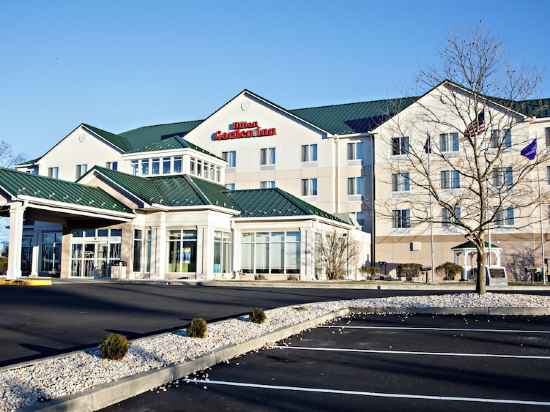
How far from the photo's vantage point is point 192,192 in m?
36.0

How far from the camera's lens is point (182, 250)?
114 feet

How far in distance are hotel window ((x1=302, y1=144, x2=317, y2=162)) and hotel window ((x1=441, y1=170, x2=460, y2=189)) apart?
988cm

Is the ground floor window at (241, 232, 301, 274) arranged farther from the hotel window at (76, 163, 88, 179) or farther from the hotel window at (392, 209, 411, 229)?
the hotel window at (76, 163, 88, 179)

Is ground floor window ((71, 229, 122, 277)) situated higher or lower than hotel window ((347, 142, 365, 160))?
lower

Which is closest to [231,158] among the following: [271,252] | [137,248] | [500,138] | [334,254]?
[271,252]

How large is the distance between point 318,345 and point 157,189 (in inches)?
1109

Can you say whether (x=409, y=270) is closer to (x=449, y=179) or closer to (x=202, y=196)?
(x=449, y=179)

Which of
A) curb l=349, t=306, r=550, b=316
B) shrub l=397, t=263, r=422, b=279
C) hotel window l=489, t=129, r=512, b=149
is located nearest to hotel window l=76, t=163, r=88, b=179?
shrub l=397, t=263, r=422, b=279

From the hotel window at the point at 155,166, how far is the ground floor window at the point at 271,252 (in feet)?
26.3

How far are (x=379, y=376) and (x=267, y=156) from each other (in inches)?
1593

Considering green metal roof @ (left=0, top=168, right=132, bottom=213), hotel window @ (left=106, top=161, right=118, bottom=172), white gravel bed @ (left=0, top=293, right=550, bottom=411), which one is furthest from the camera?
hotel window @ (left=106, top=161, right=118, bottom=172)

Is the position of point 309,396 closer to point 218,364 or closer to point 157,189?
point 218,364

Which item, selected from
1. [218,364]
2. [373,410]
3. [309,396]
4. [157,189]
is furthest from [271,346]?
[157,189]

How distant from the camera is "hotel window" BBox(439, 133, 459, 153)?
42406 millimetres
